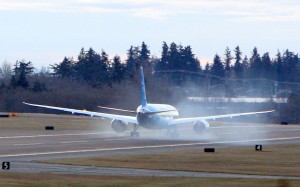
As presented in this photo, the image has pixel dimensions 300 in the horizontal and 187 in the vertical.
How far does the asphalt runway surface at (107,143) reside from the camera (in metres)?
38.3

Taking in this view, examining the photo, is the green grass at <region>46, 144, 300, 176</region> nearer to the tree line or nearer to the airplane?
the airplane

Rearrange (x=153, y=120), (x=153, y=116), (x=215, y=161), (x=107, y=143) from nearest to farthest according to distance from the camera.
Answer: (x=215, y=161) < (x=107, y=143) < (x=153, y=116) < (x=153, y=120)

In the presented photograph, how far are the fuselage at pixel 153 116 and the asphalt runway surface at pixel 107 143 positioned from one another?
38.9 inches

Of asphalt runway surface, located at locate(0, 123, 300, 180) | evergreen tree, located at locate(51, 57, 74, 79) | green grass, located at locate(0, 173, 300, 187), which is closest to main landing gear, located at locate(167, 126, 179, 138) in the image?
asphalt runway surface, located at locate(0, 123, 300, 180)

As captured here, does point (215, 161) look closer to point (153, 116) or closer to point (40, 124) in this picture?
point (153, 116)

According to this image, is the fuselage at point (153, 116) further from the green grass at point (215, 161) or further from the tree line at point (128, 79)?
the tree line at point (128, 79)

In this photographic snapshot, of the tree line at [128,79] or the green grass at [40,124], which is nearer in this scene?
the green grass at [40,124]

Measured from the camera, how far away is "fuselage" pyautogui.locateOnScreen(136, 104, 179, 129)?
66000 mm

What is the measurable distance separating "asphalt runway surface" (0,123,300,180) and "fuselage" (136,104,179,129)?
0.99m

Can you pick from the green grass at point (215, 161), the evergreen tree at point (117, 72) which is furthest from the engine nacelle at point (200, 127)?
the evergreen tree at point (117, 72)

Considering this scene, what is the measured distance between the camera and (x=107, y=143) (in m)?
58.5

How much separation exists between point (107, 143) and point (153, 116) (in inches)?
341

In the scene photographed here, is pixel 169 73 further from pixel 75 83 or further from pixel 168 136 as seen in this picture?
pixel 168 136

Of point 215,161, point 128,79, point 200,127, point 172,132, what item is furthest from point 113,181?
point 128,79
